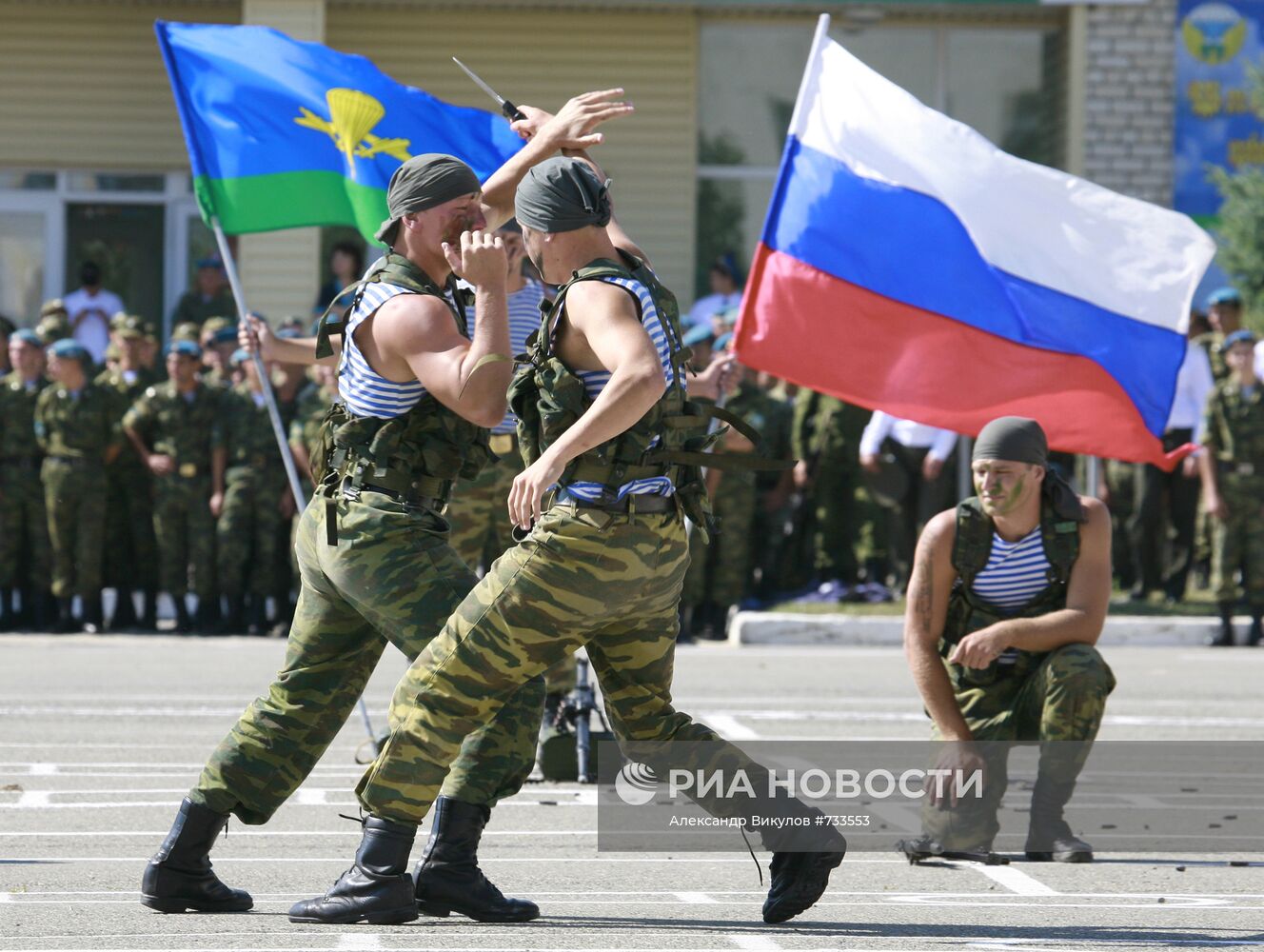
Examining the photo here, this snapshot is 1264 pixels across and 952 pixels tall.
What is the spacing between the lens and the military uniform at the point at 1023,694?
7.16 meters

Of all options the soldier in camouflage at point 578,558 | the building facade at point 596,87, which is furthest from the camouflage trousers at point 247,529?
the soldier in camouflage at point 578,558

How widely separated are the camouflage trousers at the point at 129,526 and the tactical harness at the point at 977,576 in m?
9.76

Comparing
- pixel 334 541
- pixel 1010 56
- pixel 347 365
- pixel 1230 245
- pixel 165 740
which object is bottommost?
pixel 165 740

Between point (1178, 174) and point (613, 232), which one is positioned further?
point (1178, 174)

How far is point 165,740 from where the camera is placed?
32.4 feet

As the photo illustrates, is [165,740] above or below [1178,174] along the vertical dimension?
below

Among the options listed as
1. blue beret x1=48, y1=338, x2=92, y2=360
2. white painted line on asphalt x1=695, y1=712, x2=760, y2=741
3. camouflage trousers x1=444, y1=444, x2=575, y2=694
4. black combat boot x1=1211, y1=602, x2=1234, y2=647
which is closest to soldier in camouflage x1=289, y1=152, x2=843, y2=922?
camouflage trousers x1=444, y1=444, x2=575, y2=694

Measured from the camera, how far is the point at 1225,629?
15258 mm

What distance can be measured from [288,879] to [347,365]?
168 cm

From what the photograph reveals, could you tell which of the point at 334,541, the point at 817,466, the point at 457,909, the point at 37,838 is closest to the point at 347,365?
the point at 334,541

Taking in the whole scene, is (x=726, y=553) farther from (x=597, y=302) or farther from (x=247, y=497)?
(x=597, y=302)

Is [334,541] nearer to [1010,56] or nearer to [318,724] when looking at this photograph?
[318,724]

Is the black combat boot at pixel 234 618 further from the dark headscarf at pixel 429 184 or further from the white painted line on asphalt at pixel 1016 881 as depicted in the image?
the dark headscarf at pixel 429 184

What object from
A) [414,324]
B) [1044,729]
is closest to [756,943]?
[414,324]
